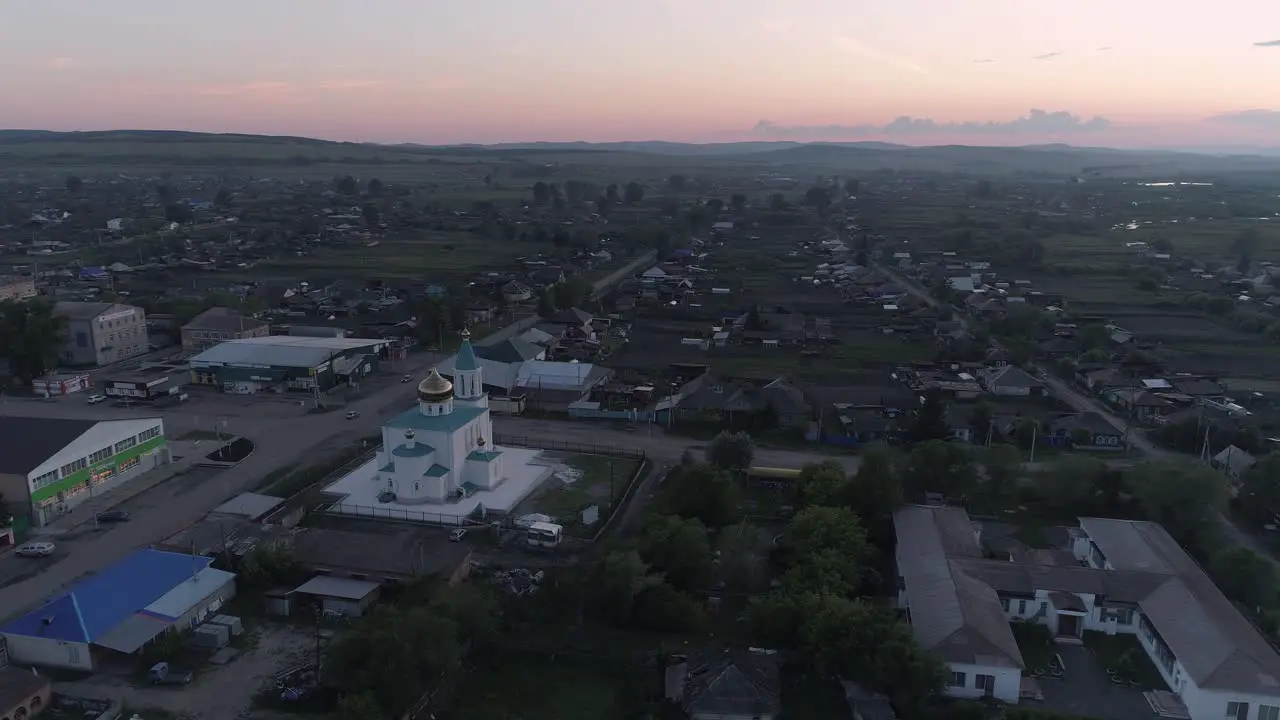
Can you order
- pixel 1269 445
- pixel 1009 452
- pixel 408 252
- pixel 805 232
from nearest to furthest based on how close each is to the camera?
pixel 1009 452 < pixel 1269 445 < pixel 408 252 < pixel 805 232

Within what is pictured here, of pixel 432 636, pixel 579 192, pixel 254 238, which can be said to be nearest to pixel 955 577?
pixel 432 636

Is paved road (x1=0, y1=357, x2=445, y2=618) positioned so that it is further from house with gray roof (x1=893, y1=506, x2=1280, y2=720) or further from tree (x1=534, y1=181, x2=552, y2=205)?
tree (x1=534, y1=181, x2=552, y2=205)

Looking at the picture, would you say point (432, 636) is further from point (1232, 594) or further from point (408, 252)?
point (408, 252)

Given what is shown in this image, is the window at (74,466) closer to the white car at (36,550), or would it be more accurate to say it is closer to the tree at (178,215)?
the white car at (36,550)

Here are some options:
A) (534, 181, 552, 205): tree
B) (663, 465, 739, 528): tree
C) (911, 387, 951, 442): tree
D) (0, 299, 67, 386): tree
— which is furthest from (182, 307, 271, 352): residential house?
(534, 181, 552, 205): tree

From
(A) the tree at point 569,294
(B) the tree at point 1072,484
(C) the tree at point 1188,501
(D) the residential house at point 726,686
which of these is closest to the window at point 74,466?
(D) the residential house at point 726,686

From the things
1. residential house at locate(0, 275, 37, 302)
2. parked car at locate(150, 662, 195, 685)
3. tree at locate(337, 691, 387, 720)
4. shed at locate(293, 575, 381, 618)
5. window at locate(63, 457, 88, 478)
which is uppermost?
residential house at locate(0, 275, 37, 302)

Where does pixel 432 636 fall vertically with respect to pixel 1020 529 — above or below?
above
